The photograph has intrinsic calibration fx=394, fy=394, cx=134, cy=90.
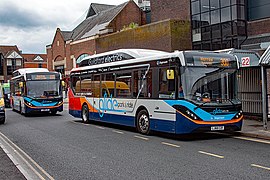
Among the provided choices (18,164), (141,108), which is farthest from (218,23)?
(18,164)

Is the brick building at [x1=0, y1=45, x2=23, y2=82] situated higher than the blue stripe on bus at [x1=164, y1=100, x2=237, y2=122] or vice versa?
the brick building at [x1=0, y1=45, x2=23, y2=82]

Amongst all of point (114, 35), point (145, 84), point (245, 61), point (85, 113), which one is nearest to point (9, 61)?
point (114, 35)

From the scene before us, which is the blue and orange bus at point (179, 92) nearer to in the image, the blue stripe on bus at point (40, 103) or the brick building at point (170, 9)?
the blue stripe on bus at point (40, 103)

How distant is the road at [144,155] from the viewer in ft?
25.3

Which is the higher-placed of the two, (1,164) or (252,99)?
(252,99)

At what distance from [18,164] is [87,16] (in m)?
61.3

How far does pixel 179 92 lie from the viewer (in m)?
11.9

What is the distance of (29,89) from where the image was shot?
23547mm

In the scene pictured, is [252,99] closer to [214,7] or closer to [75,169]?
[75,169]

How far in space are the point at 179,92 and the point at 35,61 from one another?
3878 inches

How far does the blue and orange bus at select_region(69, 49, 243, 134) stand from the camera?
11.8 metres

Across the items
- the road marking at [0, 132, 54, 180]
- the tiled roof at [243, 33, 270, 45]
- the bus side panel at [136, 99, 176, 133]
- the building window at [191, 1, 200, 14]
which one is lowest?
the road marking at [0, 132, 54, 180]

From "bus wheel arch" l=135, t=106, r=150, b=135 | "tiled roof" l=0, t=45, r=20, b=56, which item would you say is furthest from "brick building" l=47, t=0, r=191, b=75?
"tiled roof" l=0, t=45, r=20, b=56

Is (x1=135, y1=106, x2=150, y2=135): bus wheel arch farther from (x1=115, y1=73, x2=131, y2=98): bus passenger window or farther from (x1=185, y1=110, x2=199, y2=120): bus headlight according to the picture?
(x1=185, y1=110, x2=199, y2=120): bus headlight
